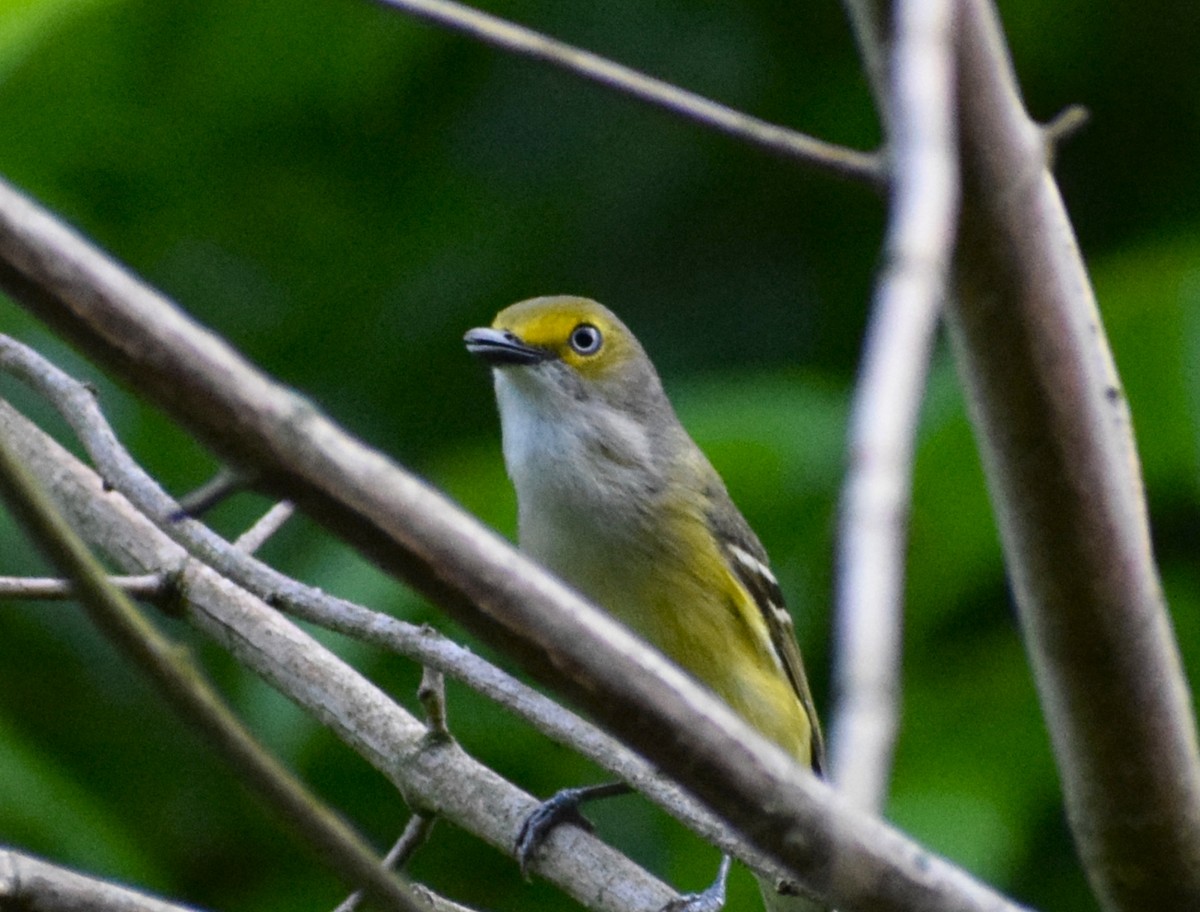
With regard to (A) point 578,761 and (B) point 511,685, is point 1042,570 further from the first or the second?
(A) point 578,761

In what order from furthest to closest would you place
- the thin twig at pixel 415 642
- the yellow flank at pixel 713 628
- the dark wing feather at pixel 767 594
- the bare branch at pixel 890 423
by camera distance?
the dark wing feather at pixel 767 594
the yellow flank at pixel 713 628
the thin twig at pixel 415 642
the bare branch at pixel 890 423

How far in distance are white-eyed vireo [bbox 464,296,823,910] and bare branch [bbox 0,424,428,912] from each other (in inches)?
97.7

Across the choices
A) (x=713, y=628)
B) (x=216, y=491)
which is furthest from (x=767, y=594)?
(x=216, y=491)

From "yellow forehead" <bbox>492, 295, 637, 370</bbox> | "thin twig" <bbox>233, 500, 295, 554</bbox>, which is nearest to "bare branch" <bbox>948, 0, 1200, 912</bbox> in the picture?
"thin twig" <bbox>233, 500, 295, 554</bbox>

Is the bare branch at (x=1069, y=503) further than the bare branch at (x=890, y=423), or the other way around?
the bare branch at (x=1069, y=503)

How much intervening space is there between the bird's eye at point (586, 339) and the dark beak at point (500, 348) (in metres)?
0.17

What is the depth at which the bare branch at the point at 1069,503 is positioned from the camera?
1.79 meters

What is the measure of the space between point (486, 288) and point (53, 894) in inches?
146

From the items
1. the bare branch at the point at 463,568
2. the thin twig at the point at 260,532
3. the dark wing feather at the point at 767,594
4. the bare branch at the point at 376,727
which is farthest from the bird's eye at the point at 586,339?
the bare branch at the point at 463,568

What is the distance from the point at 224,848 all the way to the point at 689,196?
288 centimetres

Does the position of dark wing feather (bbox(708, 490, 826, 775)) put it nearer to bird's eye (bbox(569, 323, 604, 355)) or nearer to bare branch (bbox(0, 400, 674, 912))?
bird's eye (bbox(569, 323, 604, 355))

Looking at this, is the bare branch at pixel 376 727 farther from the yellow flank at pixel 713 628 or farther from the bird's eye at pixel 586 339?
the bird's eye at pixel 586 339

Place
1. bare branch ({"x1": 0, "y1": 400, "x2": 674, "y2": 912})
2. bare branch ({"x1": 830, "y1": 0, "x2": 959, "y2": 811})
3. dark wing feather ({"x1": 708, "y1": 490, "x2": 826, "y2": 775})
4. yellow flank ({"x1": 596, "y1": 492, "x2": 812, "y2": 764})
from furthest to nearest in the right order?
dark wing feather ({"x1": 708, "y1": 490, "x2": 826, "y2": 775})
yellow flank ({"x1": 596, "y1": 492, "x2": 812, "y2": 764})
bare branch ({"x1": 0, "y1": 400, "x2": 674, "y2": 912})
bare branch ({"x1": 830, "y1": 0, "x2": 959, "y2": 811})

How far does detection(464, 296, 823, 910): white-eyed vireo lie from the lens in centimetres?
397
